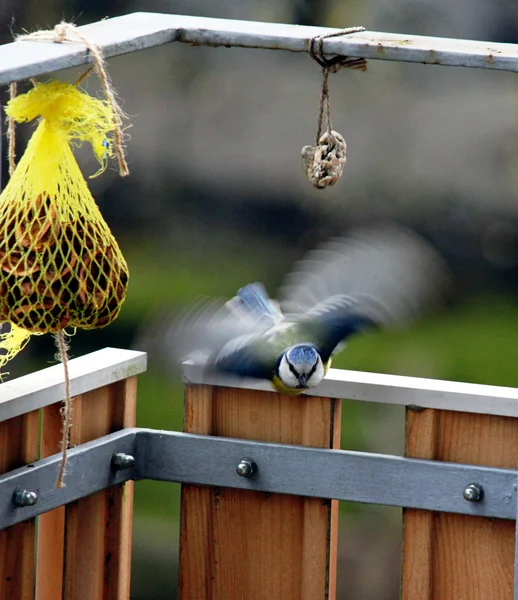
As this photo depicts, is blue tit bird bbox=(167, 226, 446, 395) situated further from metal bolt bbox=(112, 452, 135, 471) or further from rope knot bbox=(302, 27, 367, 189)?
rope knot bbox=(302, 27, 367, 189)

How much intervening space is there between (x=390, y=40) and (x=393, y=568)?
8.20 ft

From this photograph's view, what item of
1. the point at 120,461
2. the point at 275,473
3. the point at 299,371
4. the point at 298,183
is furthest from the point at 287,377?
the point at 298,183

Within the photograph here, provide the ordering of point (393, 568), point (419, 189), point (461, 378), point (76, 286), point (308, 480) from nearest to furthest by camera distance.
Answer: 1. point (76, 286)
2. point (308, 480)
3. point (393, 568)
4. point (419, 189)
5. point (461, 378)

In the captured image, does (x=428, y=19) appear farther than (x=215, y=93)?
No

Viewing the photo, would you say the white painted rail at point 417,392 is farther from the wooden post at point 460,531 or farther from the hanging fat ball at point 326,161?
the hanging fat ball at point 326,161

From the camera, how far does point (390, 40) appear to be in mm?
1521

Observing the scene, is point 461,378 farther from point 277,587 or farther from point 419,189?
point 277,587

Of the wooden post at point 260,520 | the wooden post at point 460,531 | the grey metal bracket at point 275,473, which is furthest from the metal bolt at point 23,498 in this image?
the wooden post at point 460,531

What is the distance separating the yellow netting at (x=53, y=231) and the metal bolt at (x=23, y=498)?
10.2 inches

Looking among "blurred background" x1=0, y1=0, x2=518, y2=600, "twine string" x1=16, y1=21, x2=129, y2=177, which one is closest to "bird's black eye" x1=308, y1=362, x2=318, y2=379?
"twine string" x1=16, y1=21, x2=129, y2=177

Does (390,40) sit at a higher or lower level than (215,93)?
lower

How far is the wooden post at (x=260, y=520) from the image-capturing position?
73.2 inches

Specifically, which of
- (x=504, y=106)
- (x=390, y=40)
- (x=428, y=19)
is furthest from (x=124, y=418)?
(x=504, y=106)

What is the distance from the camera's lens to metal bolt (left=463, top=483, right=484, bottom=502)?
176cm
